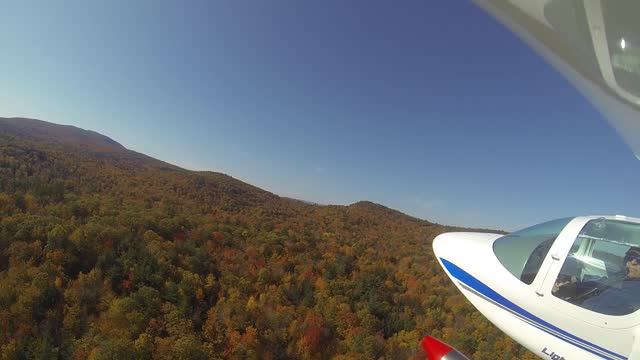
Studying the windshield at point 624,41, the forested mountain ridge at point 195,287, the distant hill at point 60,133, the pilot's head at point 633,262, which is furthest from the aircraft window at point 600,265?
the distant hill at point 60,133

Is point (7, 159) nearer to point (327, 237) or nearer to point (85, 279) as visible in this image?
point (85, 279)

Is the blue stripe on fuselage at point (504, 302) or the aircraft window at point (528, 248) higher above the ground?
the aircraft window at point (528, 248)

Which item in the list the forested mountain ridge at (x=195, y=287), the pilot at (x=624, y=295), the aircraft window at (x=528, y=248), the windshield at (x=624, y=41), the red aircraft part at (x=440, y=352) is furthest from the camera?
the forested mountain ridge at (x=195, y=287)

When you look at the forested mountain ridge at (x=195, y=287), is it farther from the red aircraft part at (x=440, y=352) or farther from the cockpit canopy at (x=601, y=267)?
the cockpit canopy at (x=601, y=267)

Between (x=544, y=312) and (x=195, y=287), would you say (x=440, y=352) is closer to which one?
(x=544, y=312)

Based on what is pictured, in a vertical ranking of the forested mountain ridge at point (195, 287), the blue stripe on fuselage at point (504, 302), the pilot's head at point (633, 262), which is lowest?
the forested mountain ridge at point (195, 287)

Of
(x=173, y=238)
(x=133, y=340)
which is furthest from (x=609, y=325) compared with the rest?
(x=173, y=238)

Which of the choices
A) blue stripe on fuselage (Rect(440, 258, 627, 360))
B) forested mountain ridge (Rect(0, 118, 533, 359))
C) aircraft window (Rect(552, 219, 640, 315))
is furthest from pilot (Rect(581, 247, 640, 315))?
forested mountain ridge (Rect(0, 118, 533, 359))
